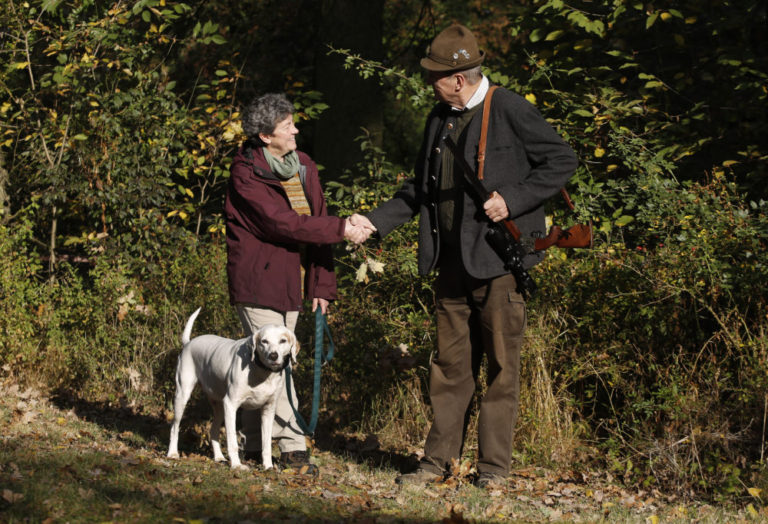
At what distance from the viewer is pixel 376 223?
233 inches

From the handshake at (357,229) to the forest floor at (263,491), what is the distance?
5.04 feet

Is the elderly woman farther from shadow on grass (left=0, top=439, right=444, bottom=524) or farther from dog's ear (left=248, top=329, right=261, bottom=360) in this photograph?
shadow on grass (left=0, top=439, right=444, bottom=524)

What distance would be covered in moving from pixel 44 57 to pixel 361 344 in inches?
218

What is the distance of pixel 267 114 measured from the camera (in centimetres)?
578

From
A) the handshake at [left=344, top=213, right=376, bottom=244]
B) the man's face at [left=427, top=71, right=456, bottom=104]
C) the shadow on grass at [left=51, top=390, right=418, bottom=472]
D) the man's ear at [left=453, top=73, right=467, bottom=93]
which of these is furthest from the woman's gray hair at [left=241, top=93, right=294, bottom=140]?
the shadow on grass at [left=51, top=390, right=418, bottom=472]

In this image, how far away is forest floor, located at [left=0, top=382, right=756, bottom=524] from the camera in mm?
4484

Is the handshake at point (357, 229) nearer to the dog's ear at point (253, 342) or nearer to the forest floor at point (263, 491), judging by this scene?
the dog's ear at point (253, 342)

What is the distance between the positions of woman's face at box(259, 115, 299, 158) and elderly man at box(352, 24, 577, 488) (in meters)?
0.65

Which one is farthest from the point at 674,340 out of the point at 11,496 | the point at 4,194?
the point at 4,194

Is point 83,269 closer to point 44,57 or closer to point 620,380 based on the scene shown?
point 44,57

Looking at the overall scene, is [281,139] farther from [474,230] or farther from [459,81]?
[474,230]

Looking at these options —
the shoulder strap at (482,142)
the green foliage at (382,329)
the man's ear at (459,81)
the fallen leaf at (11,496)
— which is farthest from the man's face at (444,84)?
the fallen leaf at (11,496)

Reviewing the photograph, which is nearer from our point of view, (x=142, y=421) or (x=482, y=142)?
(x=482, y=142)

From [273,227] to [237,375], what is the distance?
0.94 m
